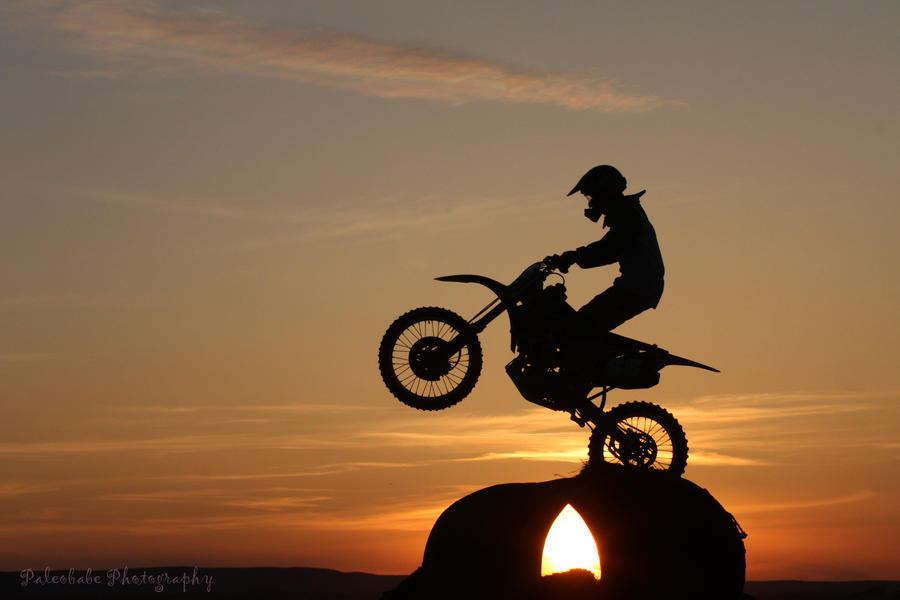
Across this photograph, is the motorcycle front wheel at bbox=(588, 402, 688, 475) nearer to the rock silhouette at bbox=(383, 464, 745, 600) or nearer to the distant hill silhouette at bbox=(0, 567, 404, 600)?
the rock silhouette at bbox=(383, 464, 745, 600)

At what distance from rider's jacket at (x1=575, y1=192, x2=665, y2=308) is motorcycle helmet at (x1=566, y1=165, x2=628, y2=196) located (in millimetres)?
233

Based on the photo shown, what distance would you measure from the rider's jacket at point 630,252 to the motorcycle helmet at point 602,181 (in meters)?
0.23

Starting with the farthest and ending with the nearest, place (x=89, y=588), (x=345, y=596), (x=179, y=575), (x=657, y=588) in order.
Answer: (x=179, y=575), (x=89, y=588), (x=345, y=596), (x=657, y=588)

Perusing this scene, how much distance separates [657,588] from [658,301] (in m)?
4.51

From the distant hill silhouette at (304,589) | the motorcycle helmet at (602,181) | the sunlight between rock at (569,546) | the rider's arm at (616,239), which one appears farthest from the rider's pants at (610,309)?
the distant hill silhouette at (304,589)

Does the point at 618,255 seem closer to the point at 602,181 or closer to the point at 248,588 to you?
the point at 602,181

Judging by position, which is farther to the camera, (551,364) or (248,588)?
(248,588)

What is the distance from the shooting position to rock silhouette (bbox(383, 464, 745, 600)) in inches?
671

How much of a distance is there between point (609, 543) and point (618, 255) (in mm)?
4498

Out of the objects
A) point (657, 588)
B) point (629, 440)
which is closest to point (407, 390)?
point (629, 440)

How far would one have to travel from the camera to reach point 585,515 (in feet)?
57.2

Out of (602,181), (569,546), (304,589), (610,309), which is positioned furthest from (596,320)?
(304,589)

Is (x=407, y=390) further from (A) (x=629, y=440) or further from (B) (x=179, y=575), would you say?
(B) (x=179, y=575)

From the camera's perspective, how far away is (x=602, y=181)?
62.1 feet
